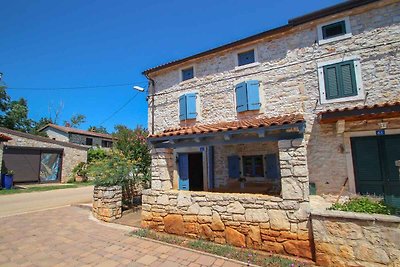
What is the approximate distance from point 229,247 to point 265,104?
22.1 ft

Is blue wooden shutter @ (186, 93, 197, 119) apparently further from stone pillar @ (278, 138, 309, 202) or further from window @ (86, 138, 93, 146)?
window @ (86, 138, 93, 146)

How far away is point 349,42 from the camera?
8250mm

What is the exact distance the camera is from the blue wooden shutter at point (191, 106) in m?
11.2

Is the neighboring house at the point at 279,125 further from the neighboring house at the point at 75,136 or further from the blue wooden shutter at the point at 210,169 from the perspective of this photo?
the neighboring house at the point at 75,136

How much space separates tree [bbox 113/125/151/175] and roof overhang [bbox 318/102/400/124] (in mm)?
7558

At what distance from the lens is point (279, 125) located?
4.79 metres

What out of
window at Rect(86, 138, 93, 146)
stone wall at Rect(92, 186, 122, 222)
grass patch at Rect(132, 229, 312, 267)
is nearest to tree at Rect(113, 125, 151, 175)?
stone wall at Rect(92, 186, 122, 222)

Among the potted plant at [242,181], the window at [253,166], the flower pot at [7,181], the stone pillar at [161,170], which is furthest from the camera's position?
the flower pot at [7,181]

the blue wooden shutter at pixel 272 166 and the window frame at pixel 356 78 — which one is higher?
the window frame at pixel 356 78

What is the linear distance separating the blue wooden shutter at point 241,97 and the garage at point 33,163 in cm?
1727

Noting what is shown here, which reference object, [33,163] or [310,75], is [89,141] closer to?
[33,163]

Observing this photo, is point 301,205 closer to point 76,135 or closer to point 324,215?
point 324,215

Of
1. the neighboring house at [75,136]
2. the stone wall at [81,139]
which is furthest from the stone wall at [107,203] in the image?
the stone wall at [81,139]

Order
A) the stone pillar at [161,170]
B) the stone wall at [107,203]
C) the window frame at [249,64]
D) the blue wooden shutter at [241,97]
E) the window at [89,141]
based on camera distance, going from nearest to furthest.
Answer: the stone pillar at [161,170], the stone wall at [107,203], the blue wooden shutter at [241,97], the window frame at [249,64], the window at [89,141]
